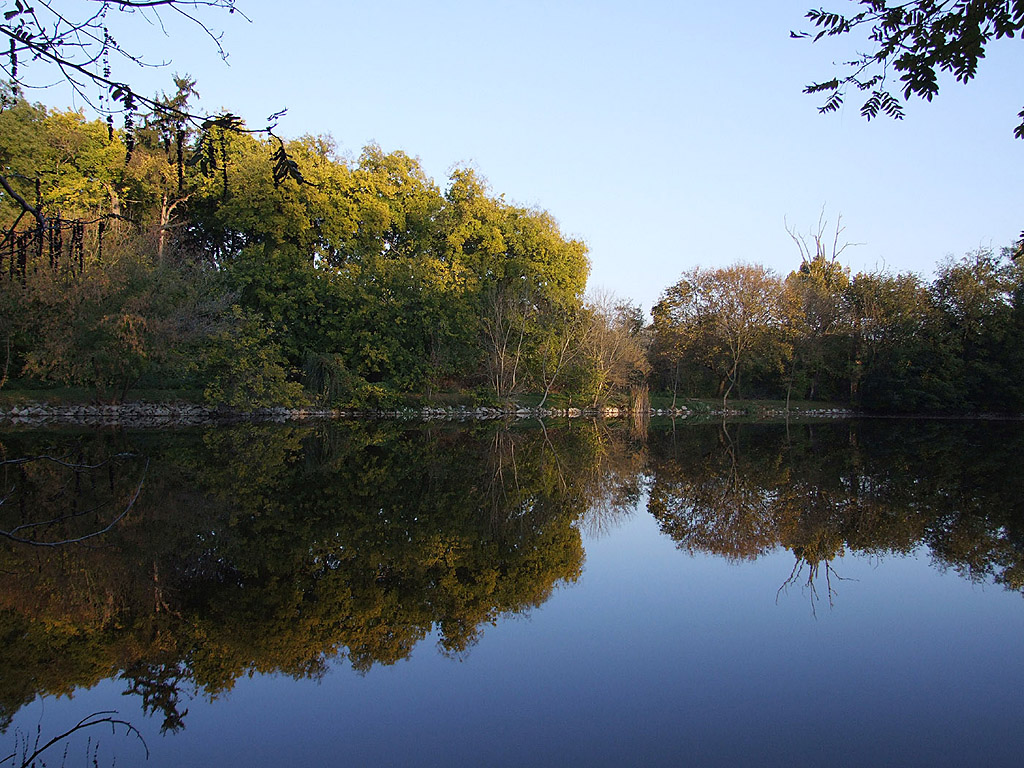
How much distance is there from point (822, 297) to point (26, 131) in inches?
1451

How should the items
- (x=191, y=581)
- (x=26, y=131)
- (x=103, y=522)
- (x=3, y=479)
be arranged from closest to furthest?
1. (x=191, y=581)
2. (x=103, y=522)
3. (x=3, y=479)
4. (x=26, y=131)

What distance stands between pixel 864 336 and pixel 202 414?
32983 mm

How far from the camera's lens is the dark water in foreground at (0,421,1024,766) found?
3902mm

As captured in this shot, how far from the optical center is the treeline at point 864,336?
1352 inches

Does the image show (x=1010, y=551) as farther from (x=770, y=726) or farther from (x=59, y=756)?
(x=59, y=756)

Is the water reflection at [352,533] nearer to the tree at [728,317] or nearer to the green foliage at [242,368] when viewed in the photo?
the green foliage at [242,368]

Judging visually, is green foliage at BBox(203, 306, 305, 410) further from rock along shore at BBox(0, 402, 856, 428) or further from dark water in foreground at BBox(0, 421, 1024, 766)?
dark water in foreground at BBox(0, 421, 1024, 766)

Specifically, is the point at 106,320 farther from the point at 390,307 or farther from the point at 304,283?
the point at 390,307

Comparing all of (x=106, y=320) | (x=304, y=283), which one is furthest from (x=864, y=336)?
(x=106, y=320)

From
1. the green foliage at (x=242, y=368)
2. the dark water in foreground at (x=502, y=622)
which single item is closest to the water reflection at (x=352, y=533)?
the dark water in foreground at (x=502, y=622)

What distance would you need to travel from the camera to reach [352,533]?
326 inches

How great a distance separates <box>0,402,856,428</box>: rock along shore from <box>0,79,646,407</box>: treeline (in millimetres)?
700

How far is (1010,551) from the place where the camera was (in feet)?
26.6

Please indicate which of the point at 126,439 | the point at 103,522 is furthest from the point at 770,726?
the point at 126,439
